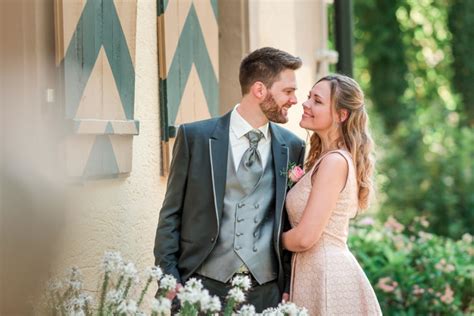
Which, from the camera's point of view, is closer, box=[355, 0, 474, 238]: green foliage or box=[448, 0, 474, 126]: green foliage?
box=[355, 0, 474, 238]: green foliage

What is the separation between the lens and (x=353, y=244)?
7895 mm

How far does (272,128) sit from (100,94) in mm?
774

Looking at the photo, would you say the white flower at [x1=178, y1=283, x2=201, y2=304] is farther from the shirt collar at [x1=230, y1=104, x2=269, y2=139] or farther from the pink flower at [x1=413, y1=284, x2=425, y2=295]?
the pink flower at [x1=413, y1=284, x2=425, y2=295]

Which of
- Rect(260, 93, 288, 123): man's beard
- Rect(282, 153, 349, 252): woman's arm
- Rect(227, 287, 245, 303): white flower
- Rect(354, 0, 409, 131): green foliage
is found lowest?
Rect(227, 287, 245, 303): white flower

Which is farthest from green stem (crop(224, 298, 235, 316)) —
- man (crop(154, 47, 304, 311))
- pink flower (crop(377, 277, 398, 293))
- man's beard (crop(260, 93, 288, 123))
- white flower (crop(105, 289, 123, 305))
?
pink flower (crop(377, 277, 398, 293))

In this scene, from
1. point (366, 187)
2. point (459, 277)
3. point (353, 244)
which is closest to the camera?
point (366, 187)

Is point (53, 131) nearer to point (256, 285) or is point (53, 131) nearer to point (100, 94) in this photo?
point (100, 94)

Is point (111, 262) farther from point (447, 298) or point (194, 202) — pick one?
point (447, 298)

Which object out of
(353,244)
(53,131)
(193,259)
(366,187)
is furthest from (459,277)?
(53,131)

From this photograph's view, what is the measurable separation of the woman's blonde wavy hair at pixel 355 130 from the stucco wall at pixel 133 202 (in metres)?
0.83

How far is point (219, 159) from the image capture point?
4.18m

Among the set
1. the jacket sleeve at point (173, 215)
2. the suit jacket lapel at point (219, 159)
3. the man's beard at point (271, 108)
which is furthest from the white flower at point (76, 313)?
the man's beard at point (271, 108)

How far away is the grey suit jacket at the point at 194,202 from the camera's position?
13.5 ft

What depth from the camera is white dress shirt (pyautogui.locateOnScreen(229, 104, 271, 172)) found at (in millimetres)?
4254
